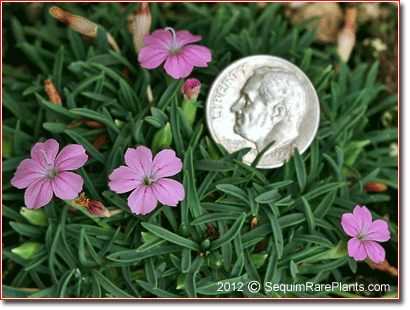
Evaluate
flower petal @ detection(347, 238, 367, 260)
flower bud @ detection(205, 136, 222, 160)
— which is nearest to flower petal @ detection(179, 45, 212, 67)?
flower bud @ detection(205, 136, 222, 160)

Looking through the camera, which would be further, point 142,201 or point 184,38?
point 184,38

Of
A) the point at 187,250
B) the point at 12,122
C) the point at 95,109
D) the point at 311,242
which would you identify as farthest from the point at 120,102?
the point at 311,242

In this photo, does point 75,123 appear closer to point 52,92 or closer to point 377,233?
point 52,92

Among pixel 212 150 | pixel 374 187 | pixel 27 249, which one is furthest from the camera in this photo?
pixel 374 187

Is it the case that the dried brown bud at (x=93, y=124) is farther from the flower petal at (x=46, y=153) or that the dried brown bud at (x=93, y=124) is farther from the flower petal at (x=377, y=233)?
the flower petal at (x=377, y=233)

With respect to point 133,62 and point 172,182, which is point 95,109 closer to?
point 133,62

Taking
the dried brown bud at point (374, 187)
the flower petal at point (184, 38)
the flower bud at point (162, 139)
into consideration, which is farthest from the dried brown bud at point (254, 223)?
the flower petal at point (184, 38)

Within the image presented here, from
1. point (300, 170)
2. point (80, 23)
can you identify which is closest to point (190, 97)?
point (300, 170)
